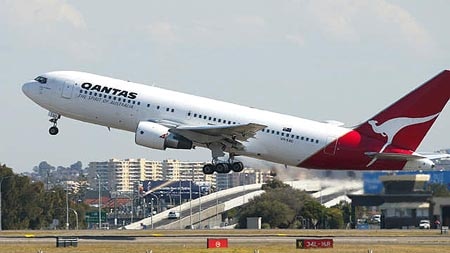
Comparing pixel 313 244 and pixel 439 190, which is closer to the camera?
pixel 313 244

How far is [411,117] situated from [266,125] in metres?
9.85

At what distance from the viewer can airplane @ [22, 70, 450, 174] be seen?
7838cm

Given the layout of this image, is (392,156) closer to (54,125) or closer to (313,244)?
(313,244)

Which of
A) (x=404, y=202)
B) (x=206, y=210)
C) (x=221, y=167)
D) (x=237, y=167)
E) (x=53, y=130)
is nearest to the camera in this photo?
(x=221, y=167)

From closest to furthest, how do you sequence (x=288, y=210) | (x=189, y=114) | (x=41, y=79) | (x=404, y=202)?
1. (x=189, y=114)
2. (x=41, y=79)
3. (x=404, y=202)
4. (x=288, y=210)

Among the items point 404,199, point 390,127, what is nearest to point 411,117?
point 390,127

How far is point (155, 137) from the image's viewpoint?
7838 centimetres

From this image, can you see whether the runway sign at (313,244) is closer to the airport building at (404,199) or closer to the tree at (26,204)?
the airport building at (404,199)

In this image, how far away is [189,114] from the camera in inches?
3103

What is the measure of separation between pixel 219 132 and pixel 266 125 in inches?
125

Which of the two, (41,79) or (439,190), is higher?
(41,79)

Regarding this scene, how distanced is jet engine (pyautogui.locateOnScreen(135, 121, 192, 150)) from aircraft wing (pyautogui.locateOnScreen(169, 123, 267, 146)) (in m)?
0.49

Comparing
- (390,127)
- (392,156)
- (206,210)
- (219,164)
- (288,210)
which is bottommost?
(288,210)

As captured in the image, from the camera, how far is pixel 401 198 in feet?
303
